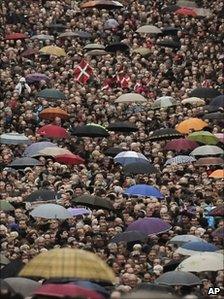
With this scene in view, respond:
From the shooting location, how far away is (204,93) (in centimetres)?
3481

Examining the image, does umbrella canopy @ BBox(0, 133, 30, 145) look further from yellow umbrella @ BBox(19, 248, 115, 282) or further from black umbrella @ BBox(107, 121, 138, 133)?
yellow umbrella @ BBox(19, 248, 115, 282)

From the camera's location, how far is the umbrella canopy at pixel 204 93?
3481 centimetres

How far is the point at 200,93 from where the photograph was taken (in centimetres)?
3488

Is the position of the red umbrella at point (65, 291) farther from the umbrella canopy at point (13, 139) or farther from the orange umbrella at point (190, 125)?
the orange umbrella at point (190, 125)

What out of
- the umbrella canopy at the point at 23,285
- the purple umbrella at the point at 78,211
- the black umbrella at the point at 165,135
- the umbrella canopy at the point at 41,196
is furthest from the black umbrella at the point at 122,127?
the umbrella canopy at the point at 23,285

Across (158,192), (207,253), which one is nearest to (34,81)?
(158,192)

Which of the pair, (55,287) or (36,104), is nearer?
(55,287)

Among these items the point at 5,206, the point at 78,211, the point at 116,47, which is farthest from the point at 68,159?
the point at 116,47

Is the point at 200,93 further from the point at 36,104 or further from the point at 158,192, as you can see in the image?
the point at 158,192

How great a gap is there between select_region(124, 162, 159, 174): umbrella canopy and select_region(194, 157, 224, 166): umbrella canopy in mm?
984

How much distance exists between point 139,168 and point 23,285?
33.1ft

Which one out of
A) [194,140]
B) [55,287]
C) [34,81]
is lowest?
[55,287]

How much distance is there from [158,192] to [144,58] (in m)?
13.0

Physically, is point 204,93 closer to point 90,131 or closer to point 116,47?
point 90,131
